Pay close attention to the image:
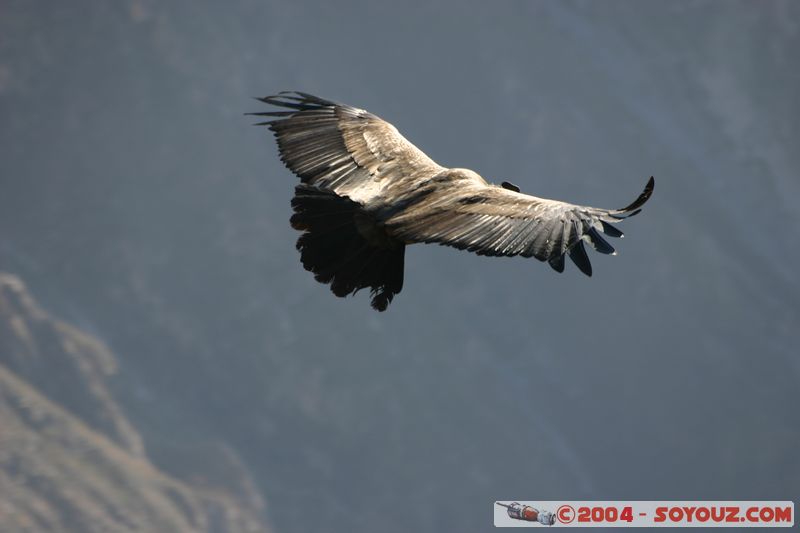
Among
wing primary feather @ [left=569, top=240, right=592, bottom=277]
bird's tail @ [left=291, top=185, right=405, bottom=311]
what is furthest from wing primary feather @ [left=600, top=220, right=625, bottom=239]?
bird's tail @ [left=291, top=185, right=405, bottom=311]

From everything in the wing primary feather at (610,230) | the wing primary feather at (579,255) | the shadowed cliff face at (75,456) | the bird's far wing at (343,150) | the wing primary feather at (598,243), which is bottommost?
the wing primary feather at (579,255)

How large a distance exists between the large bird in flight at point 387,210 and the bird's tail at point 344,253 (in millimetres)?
15

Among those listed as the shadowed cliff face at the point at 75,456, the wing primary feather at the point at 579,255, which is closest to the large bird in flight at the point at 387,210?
the wing primary feather at the point at 579,255

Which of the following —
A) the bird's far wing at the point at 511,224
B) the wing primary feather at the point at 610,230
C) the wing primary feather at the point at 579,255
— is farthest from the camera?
the wing primary feather at the point at 610,230

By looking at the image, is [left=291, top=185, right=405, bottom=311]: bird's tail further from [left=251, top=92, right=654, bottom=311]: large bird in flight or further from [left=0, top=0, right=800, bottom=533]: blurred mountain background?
[left=0, top=0, right=800, bottom=533]: blurred mountain background

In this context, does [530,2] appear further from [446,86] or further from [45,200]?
[45,200]

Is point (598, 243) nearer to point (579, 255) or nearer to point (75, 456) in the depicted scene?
point (579, 255)

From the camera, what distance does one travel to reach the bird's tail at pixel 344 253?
22641 mm

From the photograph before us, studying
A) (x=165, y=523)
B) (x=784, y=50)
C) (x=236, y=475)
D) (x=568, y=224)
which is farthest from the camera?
(x=784, y=50)

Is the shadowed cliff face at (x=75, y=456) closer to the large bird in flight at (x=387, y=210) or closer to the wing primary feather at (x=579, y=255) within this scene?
the large bird in flight at (x=387, y=210)

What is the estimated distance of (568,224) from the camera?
813 inches

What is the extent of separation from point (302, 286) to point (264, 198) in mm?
10491

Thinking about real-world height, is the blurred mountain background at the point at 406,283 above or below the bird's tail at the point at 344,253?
above

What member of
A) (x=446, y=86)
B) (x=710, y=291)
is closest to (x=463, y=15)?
(x=446, y=86)
